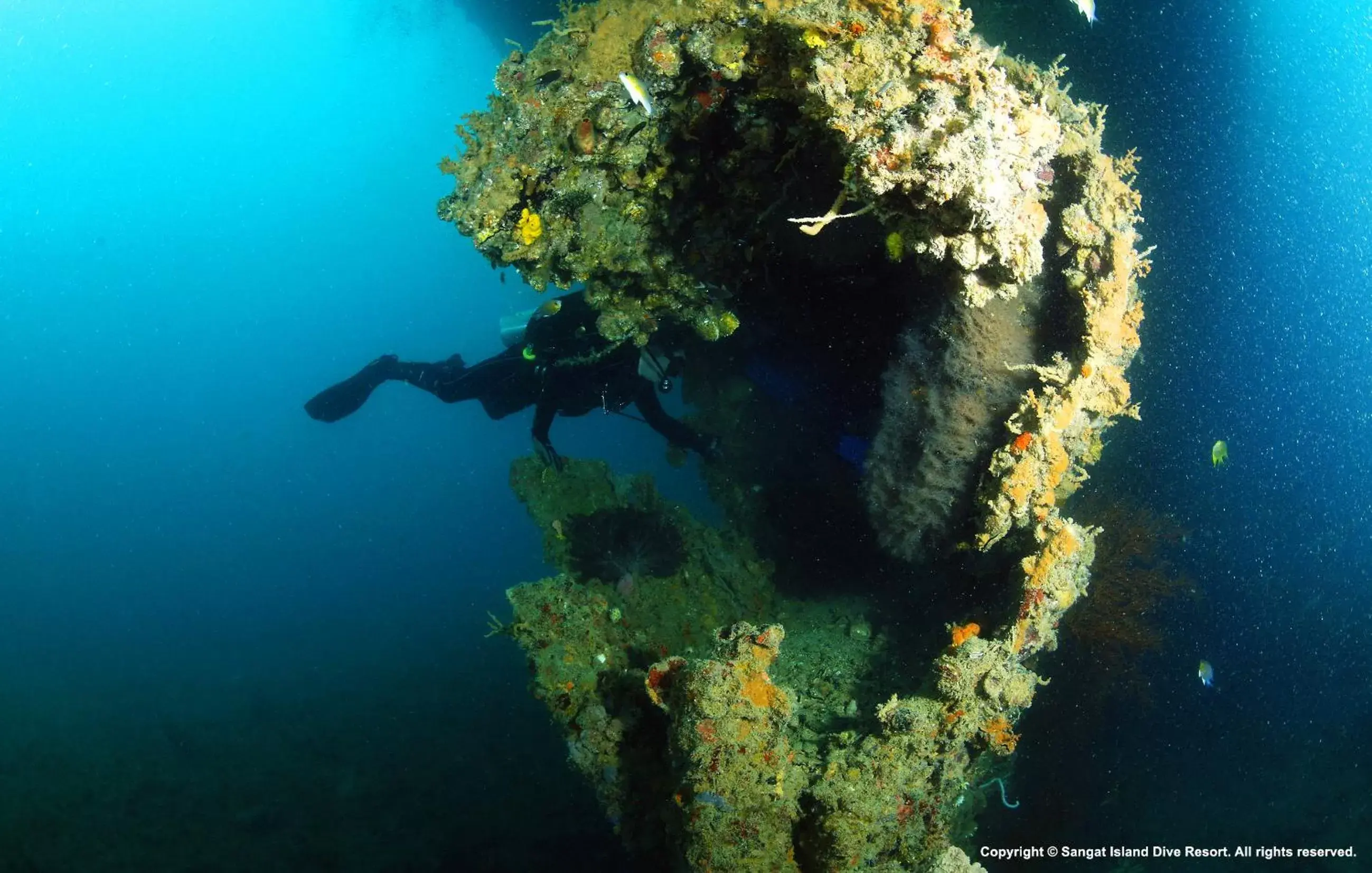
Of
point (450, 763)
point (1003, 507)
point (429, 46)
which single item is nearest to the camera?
point (1003, 507)

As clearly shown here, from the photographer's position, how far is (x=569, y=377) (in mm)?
7203

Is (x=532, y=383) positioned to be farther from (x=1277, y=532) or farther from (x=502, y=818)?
(x=1277, y=532)

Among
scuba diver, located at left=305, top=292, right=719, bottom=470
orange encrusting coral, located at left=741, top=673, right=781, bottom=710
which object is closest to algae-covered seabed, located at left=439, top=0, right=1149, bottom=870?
orange encrusting coral, located at left=741, top=673, right=781, bottom=710

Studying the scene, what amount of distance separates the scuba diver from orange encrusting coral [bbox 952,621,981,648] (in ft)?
12.6

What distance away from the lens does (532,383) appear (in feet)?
24.8

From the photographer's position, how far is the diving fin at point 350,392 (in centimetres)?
923

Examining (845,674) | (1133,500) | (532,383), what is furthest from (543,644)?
(1133,500)

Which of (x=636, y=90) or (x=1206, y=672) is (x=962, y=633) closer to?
(x=636, y=90)

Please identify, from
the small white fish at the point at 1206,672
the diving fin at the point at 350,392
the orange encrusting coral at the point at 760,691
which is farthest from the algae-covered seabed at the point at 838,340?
the diving fin at the point at 350,392

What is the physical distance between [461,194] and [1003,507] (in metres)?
3.69

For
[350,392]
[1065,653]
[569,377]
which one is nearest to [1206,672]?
[1065,653]

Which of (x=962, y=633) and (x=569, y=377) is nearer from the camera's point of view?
(x=962, y=633)

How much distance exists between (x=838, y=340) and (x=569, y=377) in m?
2.96

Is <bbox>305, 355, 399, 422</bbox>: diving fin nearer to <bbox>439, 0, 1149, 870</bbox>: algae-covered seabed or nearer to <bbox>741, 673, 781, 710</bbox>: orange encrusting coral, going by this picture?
<bbox>439, 0, 1149, 870</bbox>: algae-covered seabed
